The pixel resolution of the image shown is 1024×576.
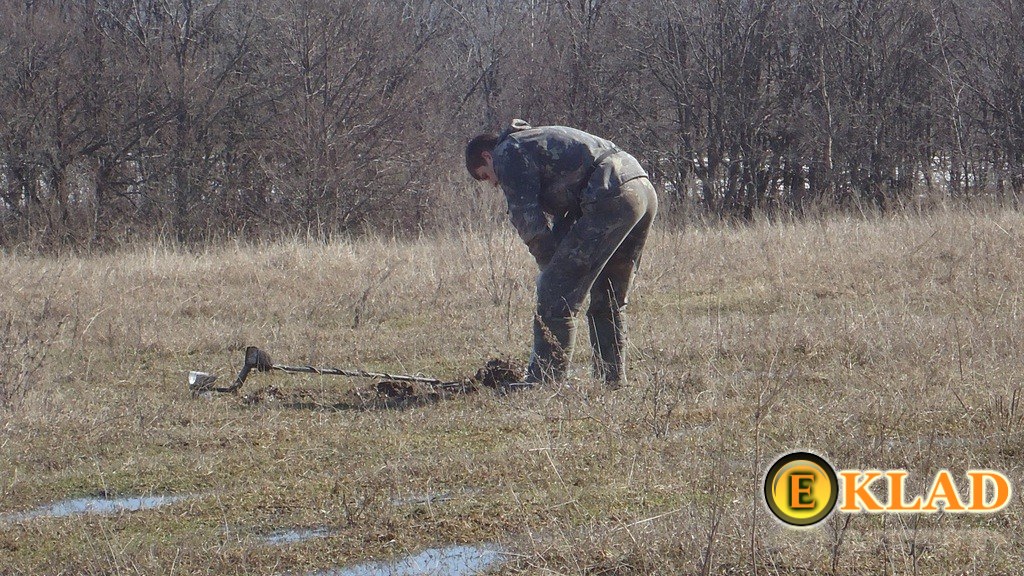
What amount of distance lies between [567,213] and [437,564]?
9.80 ft

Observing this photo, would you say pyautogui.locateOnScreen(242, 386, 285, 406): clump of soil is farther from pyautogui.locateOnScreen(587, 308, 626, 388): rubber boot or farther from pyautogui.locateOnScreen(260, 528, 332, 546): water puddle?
pyautogui.locateOnScreen(260, 528, 332, 546): water puddle

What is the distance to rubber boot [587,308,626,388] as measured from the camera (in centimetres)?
625

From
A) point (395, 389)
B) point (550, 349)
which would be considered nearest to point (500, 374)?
point (550, 349)

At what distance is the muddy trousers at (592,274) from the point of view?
5.88 m

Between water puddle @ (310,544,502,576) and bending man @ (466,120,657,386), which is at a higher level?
bending man @ (466,120,657,386)

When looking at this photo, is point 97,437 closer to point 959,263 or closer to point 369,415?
point 369,415

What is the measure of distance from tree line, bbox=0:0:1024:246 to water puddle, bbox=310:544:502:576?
60.6 ft

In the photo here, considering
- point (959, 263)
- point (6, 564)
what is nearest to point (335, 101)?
point (959, 263)

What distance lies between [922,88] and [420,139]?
11158 mm

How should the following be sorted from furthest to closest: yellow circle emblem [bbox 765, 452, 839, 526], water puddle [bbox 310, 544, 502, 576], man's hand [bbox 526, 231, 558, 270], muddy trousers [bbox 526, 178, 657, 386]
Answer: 1. man's hand [bbox 526, 231, 558, 270]
2. muddy trousers [bbox 526, 178, 657, 386]
3. water puddle [bbox 310, 544, 502, 576]
4. yellow circle emblem [bbox 765, 452, 839, 526]

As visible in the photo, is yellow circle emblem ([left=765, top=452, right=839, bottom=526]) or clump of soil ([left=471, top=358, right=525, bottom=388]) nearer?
yellow circle emblem ([left=765, top=452, right=839, bottom=526])

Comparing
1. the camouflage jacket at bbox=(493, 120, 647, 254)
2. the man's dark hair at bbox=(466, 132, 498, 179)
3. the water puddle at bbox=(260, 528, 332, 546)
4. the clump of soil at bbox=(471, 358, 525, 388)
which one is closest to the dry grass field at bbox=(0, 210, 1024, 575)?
the water puddle at bbox=(260, 528, 332, 546)

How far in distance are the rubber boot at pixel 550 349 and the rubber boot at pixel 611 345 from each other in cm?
25

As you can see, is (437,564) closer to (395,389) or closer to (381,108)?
(395,389)
